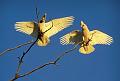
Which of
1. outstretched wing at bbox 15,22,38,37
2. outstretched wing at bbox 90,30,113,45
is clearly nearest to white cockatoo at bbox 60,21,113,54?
outstretched wing at bbox 90,30,113,45

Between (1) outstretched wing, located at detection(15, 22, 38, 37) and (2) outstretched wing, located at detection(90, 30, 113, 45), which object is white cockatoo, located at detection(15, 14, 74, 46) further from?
(2) outstretched wing, located at detection(90, 30, 113, 45)

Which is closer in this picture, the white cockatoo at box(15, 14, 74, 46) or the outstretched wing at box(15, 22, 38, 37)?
the white cockatoo at box(15, 14, 74, 46)

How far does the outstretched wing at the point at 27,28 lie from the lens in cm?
255

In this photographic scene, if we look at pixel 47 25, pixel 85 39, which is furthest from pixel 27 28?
pixel 85 39

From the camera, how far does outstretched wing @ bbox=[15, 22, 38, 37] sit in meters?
2.55

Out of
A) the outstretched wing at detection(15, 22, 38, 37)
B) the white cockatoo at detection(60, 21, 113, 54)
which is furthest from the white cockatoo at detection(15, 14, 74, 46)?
the white cockatoo at detection(60, 21, 113, 54)

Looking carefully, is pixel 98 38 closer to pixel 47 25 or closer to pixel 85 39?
pixel 85 39

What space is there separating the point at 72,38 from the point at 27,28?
0.42 metres

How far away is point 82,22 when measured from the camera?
268 cm

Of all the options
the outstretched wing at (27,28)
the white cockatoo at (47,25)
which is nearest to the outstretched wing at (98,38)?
the white cockatoo at (47,25)

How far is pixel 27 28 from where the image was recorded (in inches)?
107

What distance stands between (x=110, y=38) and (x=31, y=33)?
78 centimetres

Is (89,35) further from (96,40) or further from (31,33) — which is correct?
(31,33)

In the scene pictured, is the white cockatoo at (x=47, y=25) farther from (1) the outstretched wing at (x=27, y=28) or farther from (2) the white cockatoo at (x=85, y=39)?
(2) the white cockatoo at (x=85, y=39)
